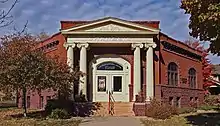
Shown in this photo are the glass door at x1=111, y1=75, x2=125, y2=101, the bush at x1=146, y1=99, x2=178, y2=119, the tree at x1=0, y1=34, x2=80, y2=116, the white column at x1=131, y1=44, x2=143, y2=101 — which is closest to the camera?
the tree at x1=0, y1=34, x2=80, y2=116

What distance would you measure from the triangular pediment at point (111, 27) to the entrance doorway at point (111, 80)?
107 inches

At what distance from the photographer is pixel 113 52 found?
107 ft

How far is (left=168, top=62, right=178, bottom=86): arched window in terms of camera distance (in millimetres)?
35000

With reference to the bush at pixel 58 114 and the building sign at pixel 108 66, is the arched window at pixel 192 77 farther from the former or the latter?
the bush at pixel 58 114

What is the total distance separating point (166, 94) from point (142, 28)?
606cm

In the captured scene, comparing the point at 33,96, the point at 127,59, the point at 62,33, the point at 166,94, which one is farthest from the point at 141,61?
the point at 33,96

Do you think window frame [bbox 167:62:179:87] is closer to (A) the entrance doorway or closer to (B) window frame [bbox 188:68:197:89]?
(B) window frame [bbox 188:68:197:89]

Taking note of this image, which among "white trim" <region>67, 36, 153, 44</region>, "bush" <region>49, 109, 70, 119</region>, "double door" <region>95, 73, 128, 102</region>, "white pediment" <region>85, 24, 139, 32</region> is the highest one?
"white pediment" <region>85, 24, 139, 32</region>

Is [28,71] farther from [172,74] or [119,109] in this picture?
[172,74]

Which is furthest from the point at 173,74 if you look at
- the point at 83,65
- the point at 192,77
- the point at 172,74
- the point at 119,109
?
the point at 83,65

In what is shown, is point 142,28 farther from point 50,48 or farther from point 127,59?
point 50,48

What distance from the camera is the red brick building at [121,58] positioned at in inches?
1220

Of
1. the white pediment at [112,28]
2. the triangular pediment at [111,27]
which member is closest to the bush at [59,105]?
the triangular pediment at [111,27]

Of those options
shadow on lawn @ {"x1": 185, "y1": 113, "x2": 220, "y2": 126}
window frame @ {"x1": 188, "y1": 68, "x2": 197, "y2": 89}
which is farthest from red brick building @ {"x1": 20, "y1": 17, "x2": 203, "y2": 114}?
shadow on lawn @ {"x1": 185, "y1": 113, "x2": 220, "y2": 126}
